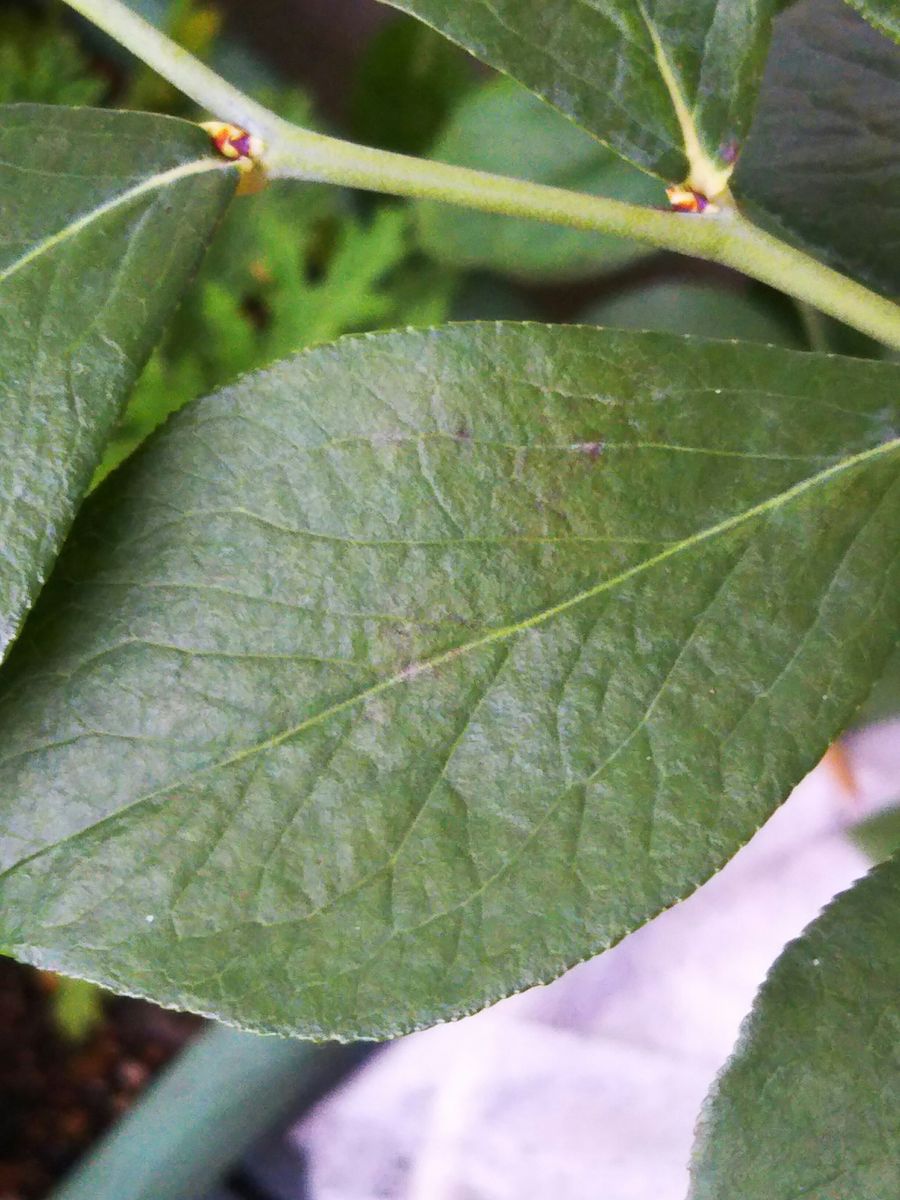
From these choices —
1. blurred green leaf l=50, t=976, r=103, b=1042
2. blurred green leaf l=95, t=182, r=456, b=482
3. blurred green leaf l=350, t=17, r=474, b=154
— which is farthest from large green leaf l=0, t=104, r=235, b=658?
blurred green leaf l=350, t=17, r=474, b=154

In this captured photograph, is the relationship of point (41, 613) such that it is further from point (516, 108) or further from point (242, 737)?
point (516, 108)

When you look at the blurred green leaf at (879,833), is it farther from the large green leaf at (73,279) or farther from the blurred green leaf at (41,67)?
the blurred green leaf at (41,67)

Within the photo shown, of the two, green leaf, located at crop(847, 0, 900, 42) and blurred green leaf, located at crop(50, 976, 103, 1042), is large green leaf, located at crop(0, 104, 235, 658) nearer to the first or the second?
green leaf, located at crop(847, 0, 900, 42)

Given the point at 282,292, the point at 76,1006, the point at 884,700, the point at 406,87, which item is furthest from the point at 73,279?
the point at 406,87

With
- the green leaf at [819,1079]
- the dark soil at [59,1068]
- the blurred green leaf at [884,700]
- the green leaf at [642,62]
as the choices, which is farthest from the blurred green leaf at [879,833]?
the dark soil at [59,1068]

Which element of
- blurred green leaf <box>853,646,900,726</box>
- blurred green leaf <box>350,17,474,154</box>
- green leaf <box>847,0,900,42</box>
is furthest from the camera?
blurred green leaf <box>350,17,474,154</box>

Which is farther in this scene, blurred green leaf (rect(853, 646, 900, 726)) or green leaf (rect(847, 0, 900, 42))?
blurred green leaf (rect(853, 646, 900, 726))

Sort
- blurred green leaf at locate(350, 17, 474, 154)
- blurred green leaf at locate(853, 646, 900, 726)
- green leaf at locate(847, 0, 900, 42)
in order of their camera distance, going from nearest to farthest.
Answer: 1. green leaf at locate(847, 0, 900, 42)
2. blurred green leaf at locate(853, 646, 900, 726)
3. blurred green leaf at locate(350, 17, 474, 154)
